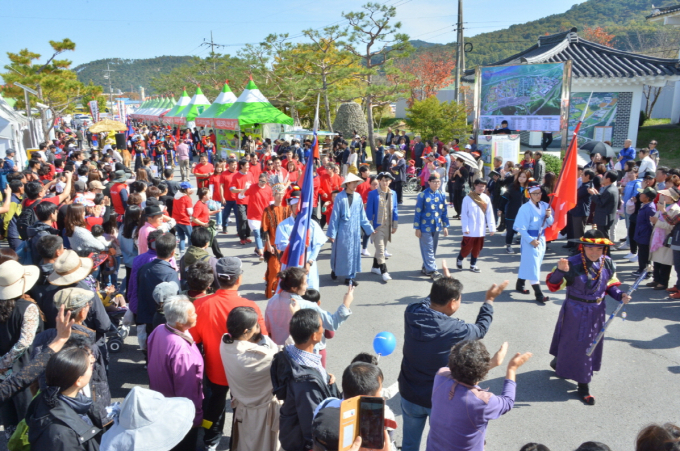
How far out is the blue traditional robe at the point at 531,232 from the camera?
6.81 m

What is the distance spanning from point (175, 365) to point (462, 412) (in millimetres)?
1873

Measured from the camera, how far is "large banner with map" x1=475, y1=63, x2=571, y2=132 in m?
15.4

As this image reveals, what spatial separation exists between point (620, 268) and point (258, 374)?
290 inches

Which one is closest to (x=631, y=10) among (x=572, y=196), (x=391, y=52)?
(x=391, y=52)

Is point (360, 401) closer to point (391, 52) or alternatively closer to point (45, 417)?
point (45, 417)

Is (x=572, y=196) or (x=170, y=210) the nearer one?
(x=572, y=196)

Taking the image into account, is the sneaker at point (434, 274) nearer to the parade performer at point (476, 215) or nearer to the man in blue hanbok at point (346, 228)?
the parade performer at point (476, 215)

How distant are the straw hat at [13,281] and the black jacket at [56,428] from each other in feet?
4.51

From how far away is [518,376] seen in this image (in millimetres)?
4988

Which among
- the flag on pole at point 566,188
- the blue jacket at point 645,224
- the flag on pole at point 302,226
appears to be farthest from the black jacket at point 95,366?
the blue jacket at point 645,224

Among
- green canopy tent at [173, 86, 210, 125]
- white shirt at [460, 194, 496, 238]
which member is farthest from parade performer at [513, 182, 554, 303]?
green canopy tent at [173, 86, 210, 125]

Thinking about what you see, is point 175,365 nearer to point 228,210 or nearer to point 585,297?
point 585,297

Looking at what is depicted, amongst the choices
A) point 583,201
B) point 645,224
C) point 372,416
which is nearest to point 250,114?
point 583,201

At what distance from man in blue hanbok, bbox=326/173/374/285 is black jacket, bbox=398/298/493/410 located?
13.2 feet
